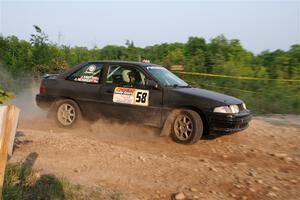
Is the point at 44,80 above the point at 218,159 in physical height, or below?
above

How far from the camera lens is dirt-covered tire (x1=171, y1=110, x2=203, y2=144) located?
23.7 ft

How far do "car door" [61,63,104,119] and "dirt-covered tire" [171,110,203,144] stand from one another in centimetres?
176

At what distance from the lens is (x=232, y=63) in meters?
16.5

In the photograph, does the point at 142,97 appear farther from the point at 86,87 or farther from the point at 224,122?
the point at 224,122

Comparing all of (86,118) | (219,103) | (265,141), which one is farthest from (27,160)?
(265,141)

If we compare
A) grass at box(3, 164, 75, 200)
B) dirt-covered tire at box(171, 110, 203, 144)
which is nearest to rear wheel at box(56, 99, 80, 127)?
dirt-covered tire at box(171, 110, 203, 144)

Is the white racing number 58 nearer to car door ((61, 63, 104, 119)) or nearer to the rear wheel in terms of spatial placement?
car door ((61, 63, 104, 119))

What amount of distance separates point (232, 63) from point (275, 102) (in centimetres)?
432

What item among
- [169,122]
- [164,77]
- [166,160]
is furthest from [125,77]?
[166,160]

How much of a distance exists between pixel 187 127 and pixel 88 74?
2.56m

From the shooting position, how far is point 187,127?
24.2ft

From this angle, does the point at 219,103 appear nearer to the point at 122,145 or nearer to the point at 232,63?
the point at 122,145

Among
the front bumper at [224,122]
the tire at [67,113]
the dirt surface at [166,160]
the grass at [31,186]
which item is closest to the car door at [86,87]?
the tire at [67,113]

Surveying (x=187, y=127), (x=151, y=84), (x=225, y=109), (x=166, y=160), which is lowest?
(x=166, y=160)
